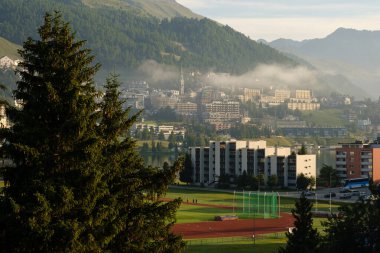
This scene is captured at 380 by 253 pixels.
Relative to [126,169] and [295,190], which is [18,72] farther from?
[295,190]

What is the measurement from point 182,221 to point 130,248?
44767 millimetres

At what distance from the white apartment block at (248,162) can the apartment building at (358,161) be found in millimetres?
3923

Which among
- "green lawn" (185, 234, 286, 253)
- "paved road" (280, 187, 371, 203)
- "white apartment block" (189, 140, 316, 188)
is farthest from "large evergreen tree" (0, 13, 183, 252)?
"white apartment block" (189, 140, 316, 188)

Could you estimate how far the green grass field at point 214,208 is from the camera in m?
65.3

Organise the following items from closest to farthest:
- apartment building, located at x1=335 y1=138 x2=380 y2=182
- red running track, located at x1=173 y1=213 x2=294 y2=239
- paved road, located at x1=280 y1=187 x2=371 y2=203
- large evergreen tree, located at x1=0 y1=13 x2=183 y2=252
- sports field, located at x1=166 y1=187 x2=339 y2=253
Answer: large evergreen tree, located at x1=0 y1=13 x2=183 y2=252, sports field, located at x1=166 y1=187 x2=339 y2=253, red running track, located at x1=173 y1=213 x2=294 y2=239, paved road, located at x1=280 y1=187 x2=371 y2=203, apartment building, located at x1=335 y1=138 x2=380 y2=182

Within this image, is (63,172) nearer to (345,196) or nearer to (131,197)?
(131,197)

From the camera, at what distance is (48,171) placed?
49.4 feet

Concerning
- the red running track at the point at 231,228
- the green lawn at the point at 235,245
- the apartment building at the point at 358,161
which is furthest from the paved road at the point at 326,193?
the green lawn at the point at 235,245

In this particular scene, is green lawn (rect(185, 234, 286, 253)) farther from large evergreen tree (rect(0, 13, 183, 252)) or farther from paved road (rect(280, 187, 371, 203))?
paved road (rect(280, 187, 371, 203))

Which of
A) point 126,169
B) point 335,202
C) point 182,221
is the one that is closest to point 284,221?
point 182,221

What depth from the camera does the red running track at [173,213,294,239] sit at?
52.8 metres

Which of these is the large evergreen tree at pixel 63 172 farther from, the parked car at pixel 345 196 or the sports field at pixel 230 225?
the parked car at pixel 345 196

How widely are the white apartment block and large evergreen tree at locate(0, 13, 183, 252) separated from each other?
83.5m

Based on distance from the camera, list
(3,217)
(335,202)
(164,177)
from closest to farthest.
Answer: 1. (3,217)
2. (164,177)
3. (335,202)
